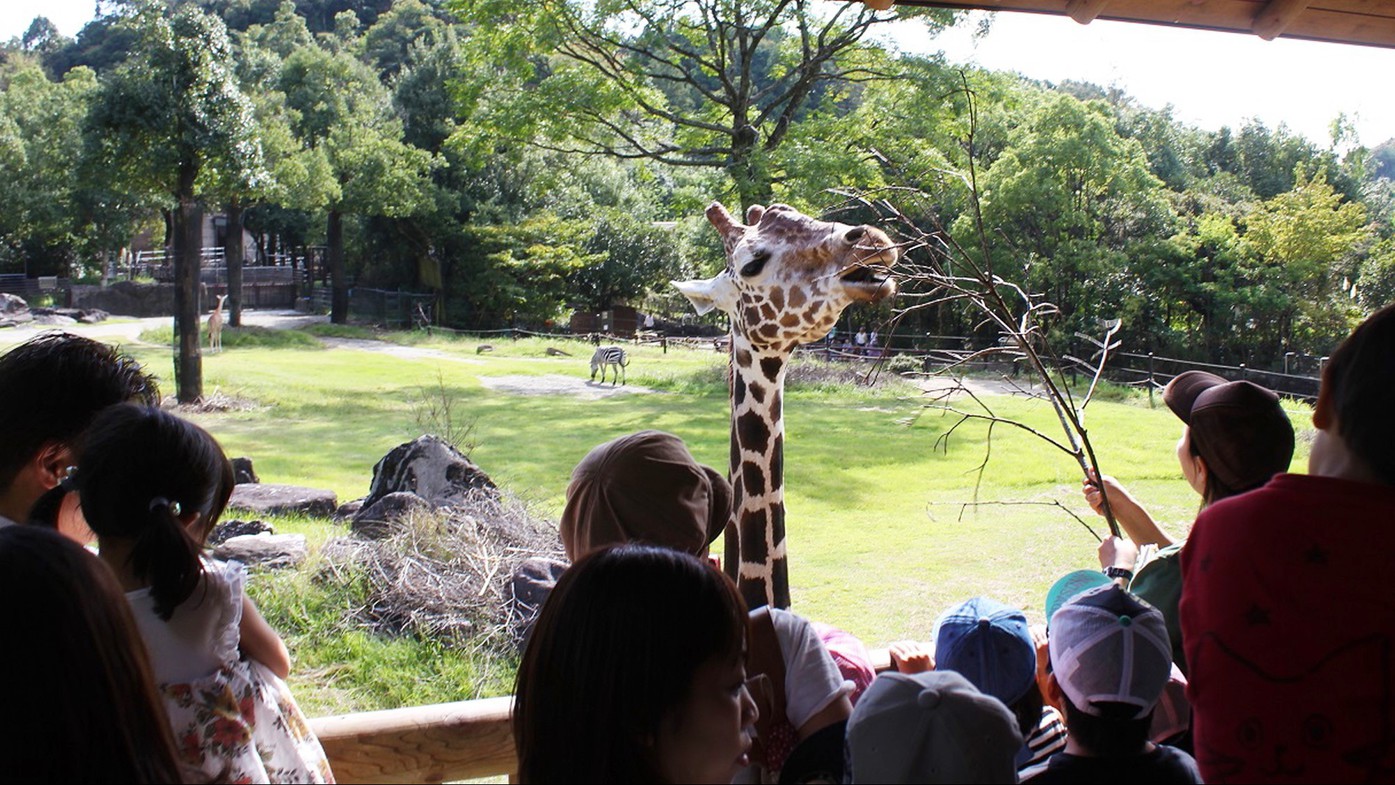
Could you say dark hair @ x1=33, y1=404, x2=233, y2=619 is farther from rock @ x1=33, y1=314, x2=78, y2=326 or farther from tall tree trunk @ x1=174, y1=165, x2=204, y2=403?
rock @ x1=33, y1=314, x2=78, y2=326

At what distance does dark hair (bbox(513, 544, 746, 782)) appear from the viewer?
0.92 m

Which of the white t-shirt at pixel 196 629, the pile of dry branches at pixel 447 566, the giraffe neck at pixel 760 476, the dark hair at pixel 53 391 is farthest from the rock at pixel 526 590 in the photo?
the white t-shirt at pixel 196 629

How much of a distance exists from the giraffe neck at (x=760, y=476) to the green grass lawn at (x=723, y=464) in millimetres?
501

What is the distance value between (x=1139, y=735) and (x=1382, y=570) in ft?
1.18

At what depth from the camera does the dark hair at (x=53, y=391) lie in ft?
5.06

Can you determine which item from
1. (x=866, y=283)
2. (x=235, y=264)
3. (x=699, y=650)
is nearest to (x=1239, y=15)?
(x=866, y=283)

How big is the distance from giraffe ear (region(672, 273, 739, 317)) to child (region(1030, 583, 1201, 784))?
1.94 m

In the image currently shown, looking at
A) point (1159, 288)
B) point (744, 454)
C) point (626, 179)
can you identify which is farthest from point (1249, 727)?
point (626, 179)

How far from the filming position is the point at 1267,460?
1719 millimetres

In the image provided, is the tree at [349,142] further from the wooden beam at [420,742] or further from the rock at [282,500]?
the wooden beam at [420,742]

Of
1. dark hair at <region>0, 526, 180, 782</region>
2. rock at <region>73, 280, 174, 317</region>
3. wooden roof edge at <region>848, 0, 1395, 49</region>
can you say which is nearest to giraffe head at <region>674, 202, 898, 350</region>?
wooden roof edge at <region>848, 0, 1395, 49</region>

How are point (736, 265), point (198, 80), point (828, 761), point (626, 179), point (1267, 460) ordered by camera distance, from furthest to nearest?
point (626, 179) < point (198, 80) < point (736, 265) < point (1267, 460) < point (828, 761)

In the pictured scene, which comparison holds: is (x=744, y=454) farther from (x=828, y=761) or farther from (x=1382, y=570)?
(x=1382, y=570)

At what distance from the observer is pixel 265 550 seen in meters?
4.62
